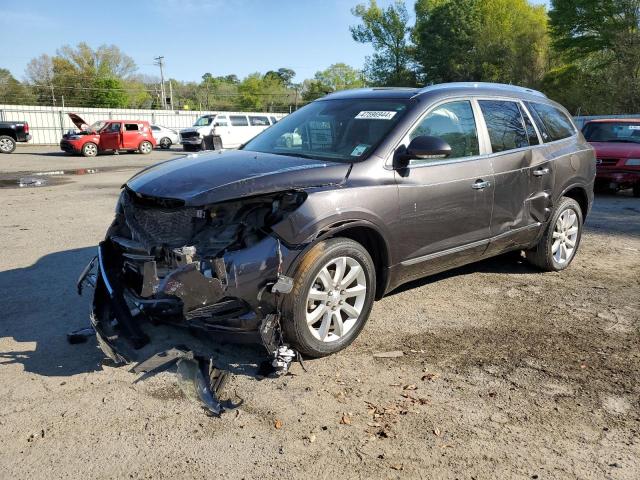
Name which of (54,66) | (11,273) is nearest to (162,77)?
(54,66)

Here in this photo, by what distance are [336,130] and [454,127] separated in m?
1.00

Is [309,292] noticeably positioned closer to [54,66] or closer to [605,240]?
[605,240]

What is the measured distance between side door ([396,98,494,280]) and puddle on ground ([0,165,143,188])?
1139cm

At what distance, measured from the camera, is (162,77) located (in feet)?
249

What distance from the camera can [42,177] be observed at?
14.7 meters

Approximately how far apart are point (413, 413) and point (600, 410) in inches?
42.6

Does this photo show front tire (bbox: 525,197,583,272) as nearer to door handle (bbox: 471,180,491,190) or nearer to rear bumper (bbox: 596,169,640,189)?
door handle (bbox: 471,180,491,190)

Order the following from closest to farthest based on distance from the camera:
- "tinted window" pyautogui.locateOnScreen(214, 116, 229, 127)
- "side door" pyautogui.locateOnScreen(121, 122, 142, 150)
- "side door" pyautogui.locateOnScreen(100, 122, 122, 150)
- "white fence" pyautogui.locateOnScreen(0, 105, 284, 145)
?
"side door" pyautogui.locateOnScreen(100, 122, 122, 150), "side door" pyautogui.locateOnScreen(121, 122, 142, 150), "tinted window" pyautogui.locateOnScreen(214, 116, 229, 127), "white fence" pyautogui.locateOnScreen(0, 105, 284, 145)

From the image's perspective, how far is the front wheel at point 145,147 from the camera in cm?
2573

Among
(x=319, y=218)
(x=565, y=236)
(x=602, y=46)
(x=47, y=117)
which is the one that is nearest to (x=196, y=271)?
(x=319, y=218)

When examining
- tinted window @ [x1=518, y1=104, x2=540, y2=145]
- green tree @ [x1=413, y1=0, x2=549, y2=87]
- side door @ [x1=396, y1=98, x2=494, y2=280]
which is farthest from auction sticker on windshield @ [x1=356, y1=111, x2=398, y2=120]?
green tree @ [x1=413, y1=0, x2=549, y2=87]

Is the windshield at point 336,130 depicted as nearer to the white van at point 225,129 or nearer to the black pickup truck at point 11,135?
the white van at point 225,129

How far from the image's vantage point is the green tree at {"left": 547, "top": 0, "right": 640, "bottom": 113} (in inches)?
1364

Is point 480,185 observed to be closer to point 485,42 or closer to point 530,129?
point 530,129
